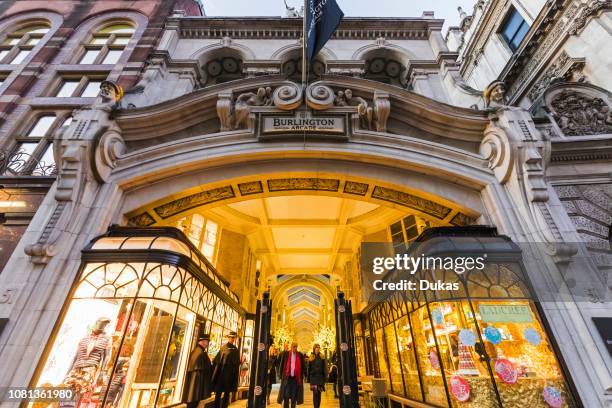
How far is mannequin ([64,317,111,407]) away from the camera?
16.1 ft

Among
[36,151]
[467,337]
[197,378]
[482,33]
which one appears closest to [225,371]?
[197,378]

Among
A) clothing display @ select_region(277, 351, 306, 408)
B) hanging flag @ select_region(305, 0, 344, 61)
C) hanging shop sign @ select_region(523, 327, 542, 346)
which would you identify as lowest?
clothing display @ select_region(277, 351, 306, 408)

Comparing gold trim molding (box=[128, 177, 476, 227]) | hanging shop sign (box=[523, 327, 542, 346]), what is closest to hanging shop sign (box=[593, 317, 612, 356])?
hanging shop sign (box=[523, 327, 542, 346])

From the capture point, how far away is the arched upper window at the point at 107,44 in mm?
12284

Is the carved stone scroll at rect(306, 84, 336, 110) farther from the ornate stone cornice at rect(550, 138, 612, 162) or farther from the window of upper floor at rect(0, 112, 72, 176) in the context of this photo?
the window of upper floor at rect(0, 112, 72, 176)

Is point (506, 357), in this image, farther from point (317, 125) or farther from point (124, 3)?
point (124, 3)

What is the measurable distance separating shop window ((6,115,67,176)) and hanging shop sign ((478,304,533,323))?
38.9 feet

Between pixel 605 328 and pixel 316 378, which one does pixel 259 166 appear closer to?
pixel 316 378

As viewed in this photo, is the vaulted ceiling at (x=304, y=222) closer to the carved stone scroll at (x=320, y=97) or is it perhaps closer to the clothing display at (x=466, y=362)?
the carved stone scroll at (x=320, y=97)

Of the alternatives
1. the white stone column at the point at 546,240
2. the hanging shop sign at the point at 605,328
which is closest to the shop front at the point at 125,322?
the white stone column at the point at 546,240

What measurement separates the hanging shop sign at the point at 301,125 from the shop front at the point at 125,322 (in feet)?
11.5

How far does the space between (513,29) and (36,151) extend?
82.7ft

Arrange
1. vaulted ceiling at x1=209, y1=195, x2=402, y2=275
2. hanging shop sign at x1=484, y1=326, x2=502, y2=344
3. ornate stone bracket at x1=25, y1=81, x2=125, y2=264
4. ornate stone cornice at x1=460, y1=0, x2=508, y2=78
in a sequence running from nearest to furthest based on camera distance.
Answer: hanging shop sign at x1=484, y1=326, x2=502, y2=344, ornate stone bracket at x1=25, y1=81, x2=125, y2=264, vaulted ceiling at x1=209, y1=195, x2=402, y2=275, ornate stone cornice at x1=460, y1=0, x2=508, y2=78

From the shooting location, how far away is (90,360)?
5129 mm
